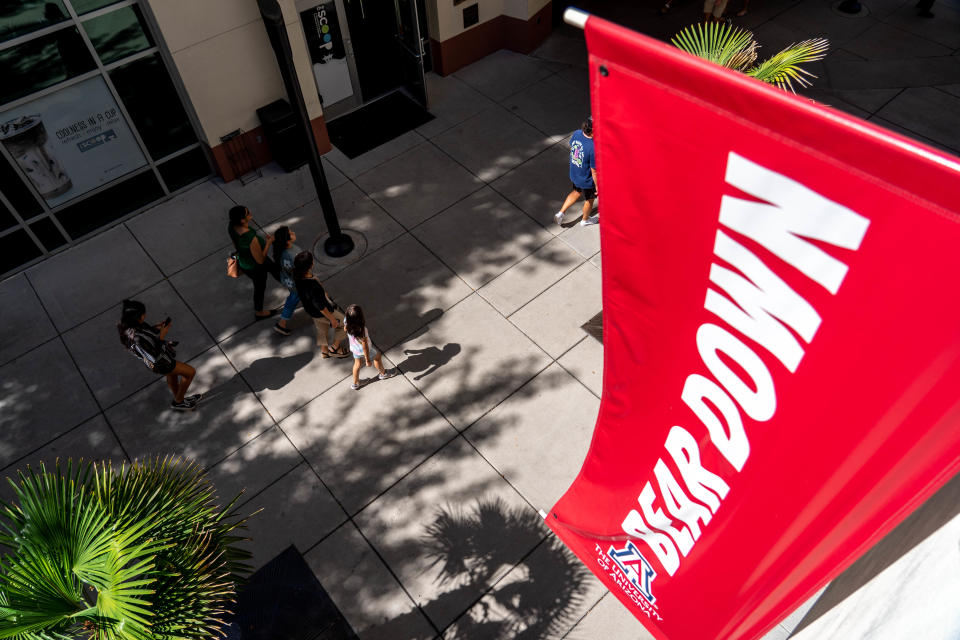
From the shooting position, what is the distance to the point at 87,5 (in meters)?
7.77

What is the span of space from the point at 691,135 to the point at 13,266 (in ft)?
32.2

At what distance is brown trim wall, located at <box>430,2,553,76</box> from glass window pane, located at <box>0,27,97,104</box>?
216 inches

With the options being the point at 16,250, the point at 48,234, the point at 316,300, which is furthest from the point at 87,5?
the point at 316,300

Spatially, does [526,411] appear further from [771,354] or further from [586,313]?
[771,354]

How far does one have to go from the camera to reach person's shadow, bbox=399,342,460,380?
7.51 meters

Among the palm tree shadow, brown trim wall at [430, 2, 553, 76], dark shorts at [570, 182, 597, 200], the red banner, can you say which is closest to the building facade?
brown trim wall at [430, 2, 553, 76]

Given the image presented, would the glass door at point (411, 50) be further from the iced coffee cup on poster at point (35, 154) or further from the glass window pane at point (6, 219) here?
the glass window pane at point (6, 219)

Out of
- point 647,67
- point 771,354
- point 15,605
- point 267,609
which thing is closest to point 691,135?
point 647,67

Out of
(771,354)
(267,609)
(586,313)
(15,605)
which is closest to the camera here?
(771,354)

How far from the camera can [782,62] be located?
6473 mm

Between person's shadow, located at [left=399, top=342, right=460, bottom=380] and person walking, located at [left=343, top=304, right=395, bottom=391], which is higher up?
person walking, located at [left=343, top=304, right=395, bottom=391]

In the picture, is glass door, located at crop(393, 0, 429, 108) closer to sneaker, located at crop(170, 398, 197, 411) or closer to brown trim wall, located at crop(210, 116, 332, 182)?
brown trim wall, located at crop(210, 116, 332, 182)

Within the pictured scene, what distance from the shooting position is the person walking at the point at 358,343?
6.57m

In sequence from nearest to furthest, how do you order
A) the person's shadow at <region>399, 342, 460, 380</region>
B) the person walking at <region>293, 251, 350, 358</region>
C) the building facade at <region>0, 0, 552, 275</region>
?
the person walking at <region>293, 251, 350, 358</region>, the person's shadow at <region>399, 342, 460, 380</region>, the building facade at <region>0, 0, 552, 275</region>
